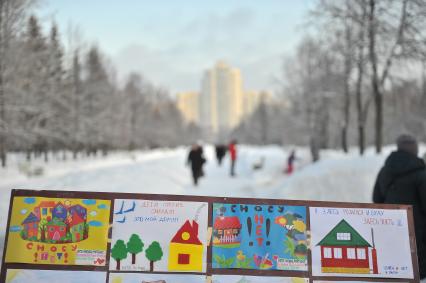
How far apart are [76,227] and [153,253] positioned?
845 mm

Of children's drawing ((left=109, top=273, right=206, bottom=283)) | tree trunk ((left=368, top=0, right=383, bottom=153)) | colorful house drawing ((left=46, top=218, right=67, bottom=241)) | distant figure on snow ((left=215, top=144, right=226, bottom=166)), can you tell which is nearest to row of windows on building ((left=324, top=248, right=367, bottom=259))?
children's drawing ((left=109, top=273, right=206, bottom=283))

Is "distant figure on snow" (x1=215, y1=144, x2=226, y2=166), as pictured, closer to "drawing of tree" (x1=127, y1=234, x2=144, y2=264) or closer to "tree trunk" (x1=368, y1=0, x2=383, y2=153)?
"tree trunk" (x1=368, y1=0, x2=383, y2=153)

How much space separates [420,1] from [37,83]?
63.3ft

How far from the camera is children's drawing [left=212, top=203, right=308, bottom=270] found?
4113 mm

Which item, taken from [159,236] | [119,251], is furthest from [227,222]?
[119,251]

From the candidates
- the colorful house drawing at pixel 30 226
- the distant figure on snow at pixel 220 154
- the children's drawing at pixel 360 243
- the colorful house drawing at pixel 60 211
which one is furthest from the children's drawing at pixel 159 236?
the distant figure on snow at pixel 220 154

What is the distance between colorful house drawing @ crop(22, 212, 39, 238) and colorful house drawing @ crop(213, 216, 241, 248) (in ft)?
6.05

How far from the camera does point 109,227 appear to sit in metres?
4.14

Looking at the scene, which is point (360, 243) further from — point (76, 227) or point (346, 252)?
point (76, 227)

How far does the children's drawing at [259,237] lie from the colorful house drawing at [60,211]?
156 centimetres

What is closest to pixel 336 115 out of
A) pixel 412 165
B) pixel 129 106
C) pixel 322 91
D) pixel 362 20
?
pixel 322 91

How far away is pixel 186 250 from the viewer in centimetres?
411

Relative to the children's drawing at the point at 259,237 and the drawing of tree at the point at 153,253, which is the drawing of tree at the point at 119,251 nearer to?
the drawing of tree at the point at 153,253

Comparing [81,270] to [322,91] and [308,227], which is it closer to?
[308,227]
